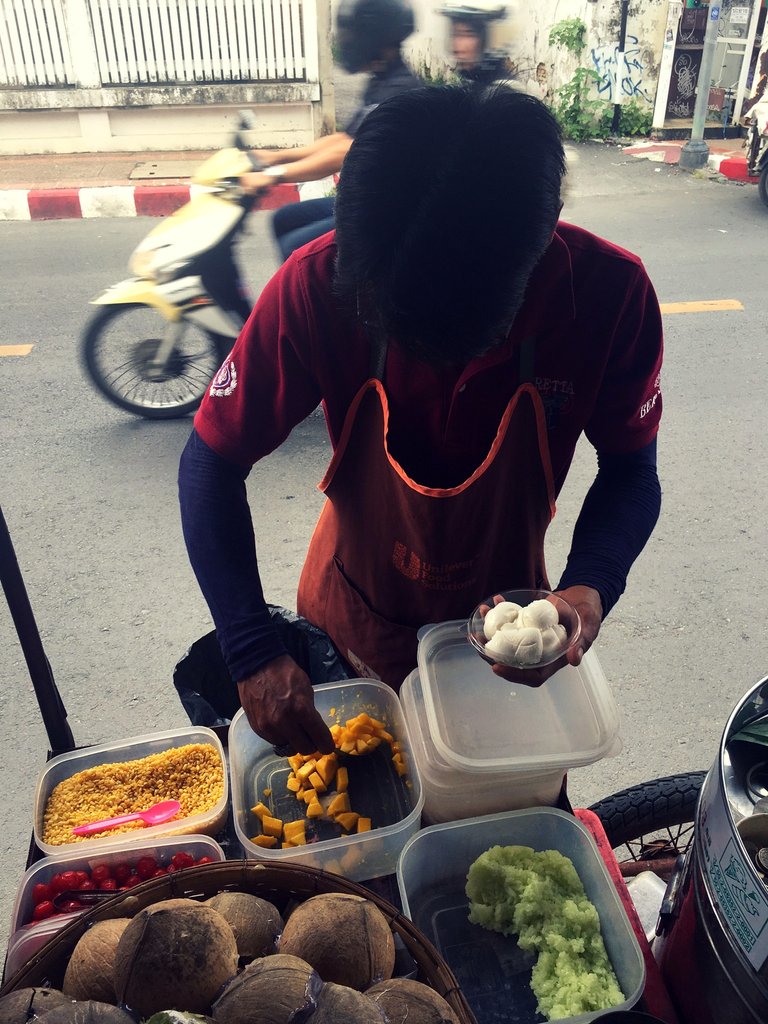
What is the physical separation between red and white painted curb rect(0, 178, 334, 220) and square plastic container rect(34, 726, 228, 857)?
6891 millimetres

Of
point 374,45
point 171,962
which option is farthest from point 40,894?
point 374,45

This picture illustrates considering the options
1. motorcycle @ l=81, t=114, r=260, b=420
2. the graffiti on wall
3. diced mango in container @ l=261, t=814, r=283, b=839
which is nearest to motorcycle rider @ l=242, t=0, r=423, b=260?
motorcycle @ l=81, t=114, r=260, b=420

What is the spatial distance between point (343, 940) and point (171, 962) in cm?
19

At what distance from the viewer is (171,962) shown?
0.89 meters

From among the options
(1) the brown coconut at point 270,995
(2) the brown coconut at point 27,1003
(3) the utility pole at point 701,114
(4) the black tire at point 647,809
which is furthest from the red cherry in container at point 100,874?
(3) the utility pole at point 701,114

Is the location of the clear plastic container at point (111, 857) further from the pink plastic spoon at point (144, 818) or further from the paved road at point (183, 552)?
the paved road at point (183, 552)

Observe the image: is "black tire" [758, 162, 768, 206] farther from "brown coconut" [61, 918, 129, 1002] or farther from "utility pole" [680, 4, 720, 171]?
"brown coconut" [61, 918, 129, 1002]

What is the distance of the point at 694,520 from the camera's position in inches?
154

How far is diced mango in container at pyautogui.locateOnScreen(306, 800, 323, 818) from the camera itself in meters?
1.37

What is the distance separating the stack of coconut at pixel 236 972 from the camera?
0.85m

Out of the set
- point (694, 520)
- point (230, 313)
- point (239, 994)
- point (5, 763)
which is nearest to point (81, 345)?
point (230, 313)

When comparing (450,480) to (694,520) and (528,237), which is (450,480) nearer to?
(528,237)

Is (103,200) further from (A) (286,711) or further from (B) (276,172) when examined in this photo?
(A) (286,711)

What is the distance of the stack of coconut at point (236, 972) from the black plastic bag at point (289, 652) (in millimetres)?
757
